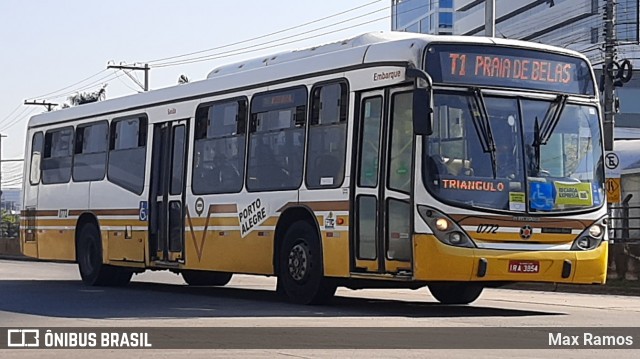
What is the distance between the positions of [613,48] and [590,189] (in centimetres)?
2170

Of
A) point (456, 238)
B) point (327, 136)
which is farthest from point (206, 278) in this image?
point (456, 238)

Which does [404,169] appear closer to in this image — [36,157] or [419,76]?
[419,76]

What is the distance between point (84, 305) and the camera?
18.0 meters

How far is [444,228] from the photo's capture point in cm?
1535

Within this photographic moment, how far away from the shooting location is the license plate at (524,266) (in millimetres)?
15555

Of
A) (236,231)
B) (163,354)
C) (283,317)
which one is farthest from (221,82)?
(163,354)

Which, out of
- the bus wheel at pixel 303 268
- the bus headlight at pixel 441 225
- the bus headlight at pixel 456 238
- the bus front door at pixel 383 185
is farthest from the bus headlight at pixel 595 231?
the bus wheel at pixel 303 268

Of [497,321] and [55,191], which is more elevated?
[55,191]

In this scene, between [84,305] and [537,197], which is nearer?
[537,197]

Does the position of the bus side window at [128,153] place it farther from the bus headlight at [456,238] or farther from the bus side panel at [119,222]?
the bus headlight at [456,238]

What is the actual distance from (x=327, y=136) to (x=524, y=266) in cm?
322

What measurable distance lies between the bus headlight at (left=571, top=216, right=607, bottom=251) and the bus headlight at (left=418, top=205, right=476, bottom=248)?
150 centimetres

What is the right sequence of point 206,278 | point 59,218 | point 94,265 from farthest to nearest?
point 59,218 → point 206,278 → point 94,265

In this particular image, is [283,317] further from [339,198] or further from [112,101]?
[112,101]
